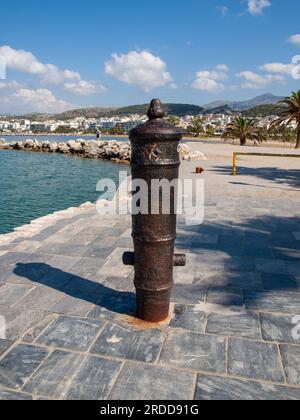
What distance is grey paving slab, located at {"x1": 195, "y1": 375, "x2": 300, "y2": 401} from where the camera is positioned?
91.9 inches

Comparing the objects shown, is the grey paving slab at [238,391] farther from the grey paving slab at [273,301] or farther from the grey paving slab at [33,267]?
the grey paving slab at [33,267]

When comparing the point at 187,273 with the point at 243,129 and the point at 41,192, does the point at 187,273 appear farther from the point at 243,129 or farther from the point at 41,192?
the point at 243,129

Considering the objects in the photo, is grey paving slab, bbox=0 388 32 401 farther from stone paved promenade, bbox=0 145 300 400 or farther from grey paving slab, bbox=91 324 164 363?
grey paving slab, bbox=91 324 164 363

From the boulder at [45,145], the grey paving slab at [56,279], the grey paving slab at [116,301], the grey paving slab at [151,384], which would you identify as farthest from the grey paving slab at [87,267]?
the boulder at [45,145]

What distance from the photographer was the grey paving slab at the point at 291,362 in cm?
251

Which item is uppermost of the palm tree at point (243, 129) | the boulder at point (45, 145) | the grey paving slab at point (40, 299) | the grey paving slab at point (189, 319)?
the palm tree at point (243, 129)

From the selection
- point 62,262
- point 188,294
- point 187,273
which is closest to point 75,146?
point 62,262

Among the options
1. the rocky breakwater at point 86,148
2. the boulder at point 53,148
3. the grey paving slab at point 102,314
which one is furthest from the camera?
the boulder at point 53,148

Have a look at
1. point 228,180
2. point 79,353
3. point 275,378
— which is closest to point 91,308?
point 79,353

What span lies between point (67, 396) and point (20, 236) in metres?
3.93

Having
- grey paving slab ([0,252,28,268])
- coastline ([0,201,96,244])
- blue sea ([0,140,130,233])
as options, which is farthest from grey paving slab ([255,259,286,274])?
blue sea ([0,140,130,233])

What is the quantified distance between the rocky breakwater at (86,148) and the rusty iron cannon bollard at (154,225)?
2449 centimetres

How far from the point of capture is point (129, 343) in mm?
2900
